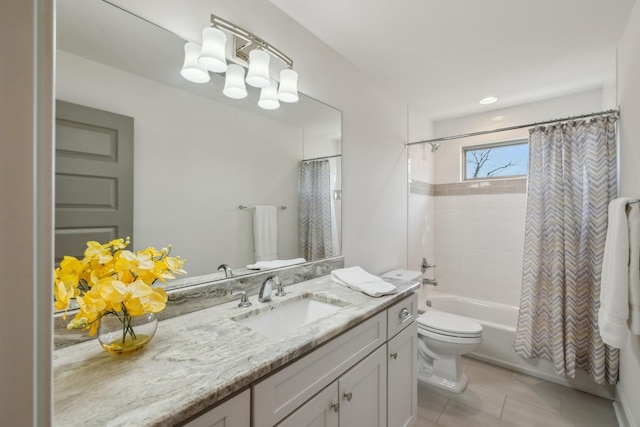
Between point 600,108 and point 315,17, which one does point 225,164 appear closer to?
point 315,17

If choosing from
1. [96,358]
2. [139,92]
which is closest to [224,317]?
[96,358]

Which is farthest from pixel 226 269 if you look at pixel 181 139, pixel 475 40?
pixel 475 40

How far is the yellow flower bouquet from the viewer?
75 centimetres

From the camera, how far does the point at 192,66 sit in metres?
1.20

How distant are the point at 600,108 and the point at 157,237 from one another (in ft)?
11.6

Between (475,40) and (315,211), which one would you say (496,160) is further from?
(315,211)

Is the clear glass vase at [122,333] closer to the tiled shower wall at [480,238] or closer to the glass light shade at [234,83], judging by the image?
the glass light shade at [234,83]

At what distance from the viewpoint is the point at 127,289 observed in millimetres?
768

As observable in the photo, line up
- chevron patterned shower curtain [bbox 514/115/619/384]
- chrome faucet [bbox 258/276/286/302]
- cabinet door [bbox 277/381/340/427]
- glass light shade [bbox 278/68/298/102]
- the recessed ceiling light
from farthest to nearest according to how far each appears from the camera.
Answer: the recessed ceiling light < chevron patterned shower curtain [bbox 514/115/619/384] < glass light shade [bbox 278/68/298/102] < chrome faucet [bbox 258/276/286/302] < cabinet door [bbox 277/381/340/427]

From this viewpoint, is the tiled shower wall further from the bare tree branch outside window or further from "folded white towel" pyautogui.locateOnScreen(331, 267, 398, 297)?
"folded white towel" pyautogui.locateOnScreen(331, 267, 398, 297)

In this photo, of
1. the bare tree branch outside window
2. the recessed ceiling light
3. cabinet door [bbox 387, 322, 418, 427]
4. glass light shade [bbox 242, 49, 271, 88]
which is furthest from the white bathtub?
glass light shade [bbox 242, 49, 271, 88]

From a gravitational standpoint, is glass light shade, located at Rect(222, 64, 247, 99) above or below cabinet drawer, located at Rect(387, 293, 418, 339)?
above
